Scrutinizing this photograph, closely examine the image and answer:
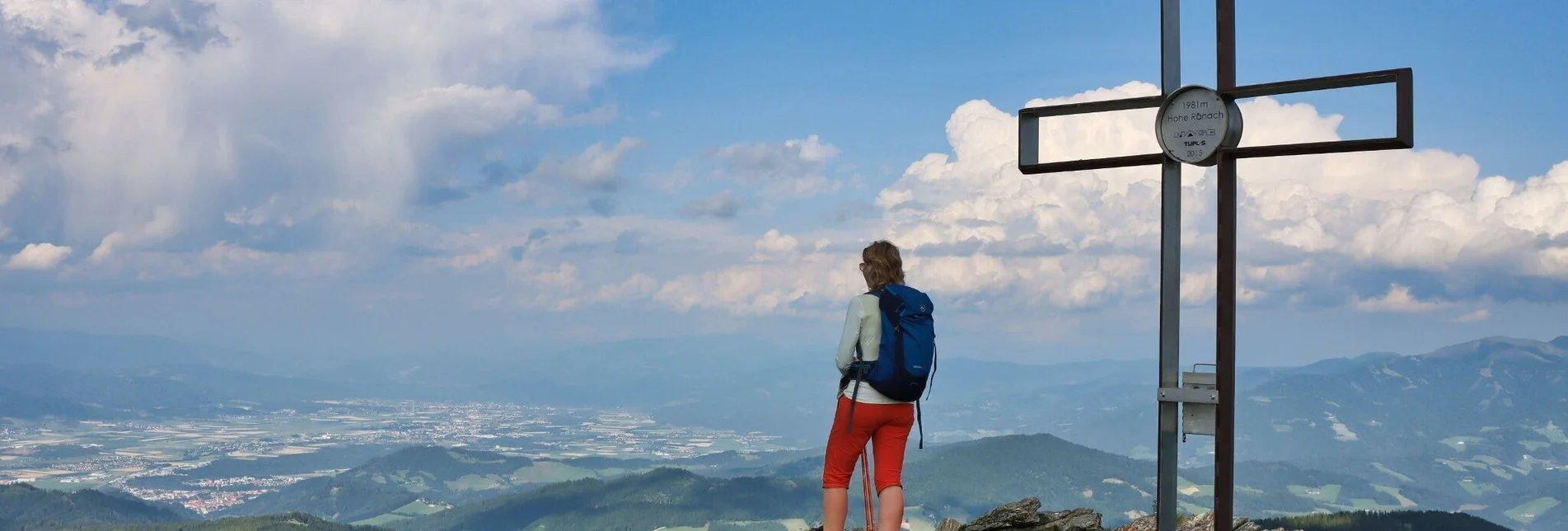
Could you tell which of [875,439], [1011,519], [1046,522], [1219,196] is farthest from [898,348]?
[1046,522]

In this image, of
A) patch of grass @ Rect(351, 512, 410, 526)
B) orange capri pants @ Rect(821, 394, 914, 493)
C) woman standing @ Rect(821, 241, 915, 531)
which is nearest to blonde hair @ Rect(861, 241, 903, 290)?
woman standing @ Rect(821, 241, 915, 531)

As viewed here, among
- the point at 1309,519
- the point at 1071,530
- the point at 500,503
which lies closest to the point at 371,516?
the point at 500,503

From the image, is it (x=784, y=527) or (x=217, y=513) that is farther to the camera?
(x=217, y=513)

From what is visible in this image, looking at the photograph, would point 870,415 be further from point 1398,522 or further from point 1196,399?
point 1398,522

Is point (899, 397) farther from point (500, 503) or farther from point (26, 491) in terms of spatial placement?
point (26, 491)

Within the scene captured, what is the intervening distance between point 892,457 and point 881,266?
137 cm

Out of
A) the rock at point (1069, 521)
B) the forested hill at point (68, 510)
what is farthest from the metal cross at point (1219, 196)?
the forested hill at point (68, 510)

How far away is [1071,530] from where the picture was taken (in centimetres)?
1162

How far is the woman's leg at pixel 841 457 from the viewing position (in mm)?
8594

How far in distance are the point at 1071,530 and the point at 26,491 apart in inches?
7513

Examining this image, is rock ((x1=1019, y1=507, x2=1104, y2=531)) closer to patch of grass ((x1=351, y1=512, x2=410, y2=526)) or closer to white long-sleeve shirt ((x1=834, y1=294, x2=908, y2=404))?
white long-sleeve shirt ((x1=834, y1=294, x2=908, y2=404))

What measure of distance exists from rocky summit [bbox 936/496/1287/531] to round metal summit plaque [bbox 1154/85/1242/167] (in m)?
4.32

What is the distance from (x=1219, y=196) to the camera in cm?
859

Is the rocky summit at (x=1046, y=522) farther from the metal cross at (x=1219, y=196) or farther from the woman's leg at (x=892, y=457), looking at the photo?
the woman's leg at (x=892, y=457)
